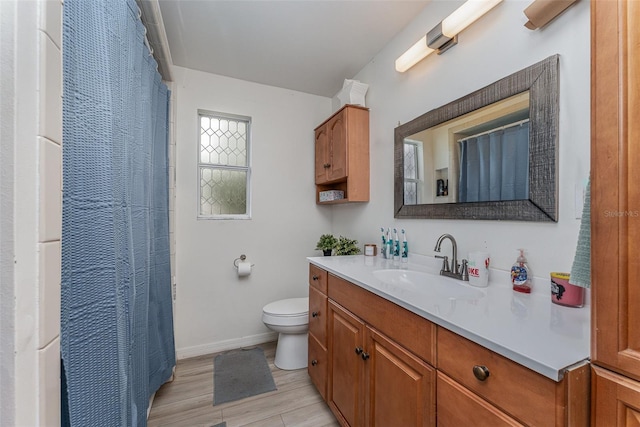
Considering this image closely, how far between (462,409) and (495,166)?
1.01 metres

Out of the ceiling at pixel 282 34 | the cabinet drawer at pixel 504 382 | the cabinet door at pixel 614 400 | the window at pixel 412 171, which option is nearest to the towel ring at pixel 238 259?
the window at pixel 412 171

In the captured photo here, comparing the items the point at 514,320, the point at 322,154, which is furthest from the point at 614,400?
the point at 322,154

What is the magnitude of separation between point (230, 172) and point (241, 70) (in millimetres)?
909

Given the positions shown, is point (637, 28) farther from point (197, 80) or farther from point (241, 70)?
point (197, 80)

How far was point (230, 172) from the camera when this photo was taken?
8.33 feet

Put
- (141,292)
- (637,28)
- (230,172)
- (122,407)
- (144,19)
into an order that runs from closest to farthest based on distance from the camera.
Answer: (637,28) < (122,407) < (141,292) < (144,19) < (230,172)

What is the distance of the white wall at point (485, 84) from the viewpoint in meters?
0.96

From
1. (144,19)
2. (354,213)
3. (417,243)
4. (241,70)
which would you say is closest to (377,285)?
(417,243)

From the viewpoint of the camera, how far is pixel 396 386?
3.24ft

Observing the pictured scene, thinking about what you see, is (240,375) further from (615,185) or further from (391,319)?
(615,185)

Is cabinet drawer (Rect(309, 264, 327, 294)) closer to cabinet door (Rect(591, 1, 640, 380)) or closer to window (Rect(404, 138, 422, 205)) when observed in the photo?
window (Rect(404, 138, 422, 205))

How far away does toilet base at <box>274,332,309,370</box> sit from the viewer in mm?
2068

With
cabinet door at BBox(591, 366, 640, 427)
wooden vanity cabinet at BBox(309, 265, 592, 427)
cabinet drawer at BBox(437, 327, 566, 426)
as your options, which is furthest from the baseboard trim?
cabinet door at BBox(591, 366, 640, 427)

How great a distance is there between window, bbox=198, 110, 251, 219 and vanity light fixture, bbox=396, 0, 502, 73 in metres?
1.53
